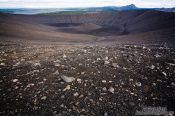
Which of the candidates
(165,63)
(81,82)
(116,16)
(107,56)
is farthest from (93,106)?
(116,16)

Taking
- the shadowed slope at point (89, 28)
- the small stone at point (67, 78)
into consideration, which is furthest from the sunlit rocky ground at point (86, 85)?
the shadowed slope at point (89, 28)

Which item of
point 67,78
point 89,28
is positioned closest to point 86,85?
point 67,78

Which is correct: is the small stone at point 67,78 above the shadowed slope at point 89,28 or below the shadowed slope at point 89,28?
above

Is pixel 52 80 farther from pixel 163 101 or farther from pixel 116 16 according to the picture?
pixel 116 16

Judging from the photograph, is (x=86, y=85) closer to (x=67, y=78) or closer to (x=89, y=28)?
(x=67, y=78)

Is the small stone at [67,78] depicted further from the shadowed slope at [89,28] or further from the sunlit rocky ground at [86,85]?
the shadowed slope at [89,28]

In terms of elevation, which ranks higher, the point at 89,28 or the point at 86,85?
→ the point at 86,85

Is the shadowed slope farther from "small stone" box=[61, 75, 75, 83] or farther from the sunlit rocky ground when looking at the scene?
"small stone" box=[61, 75, 75, 83]

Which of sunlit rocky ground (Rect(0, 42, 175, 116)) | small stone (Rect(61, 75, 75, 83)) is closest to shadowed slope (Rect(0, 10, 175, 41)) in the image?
sunlit rocky ground (Rect(0, 42, 175, 116))

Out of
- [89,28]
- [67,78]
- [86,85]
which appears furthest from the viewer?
[89,28]
